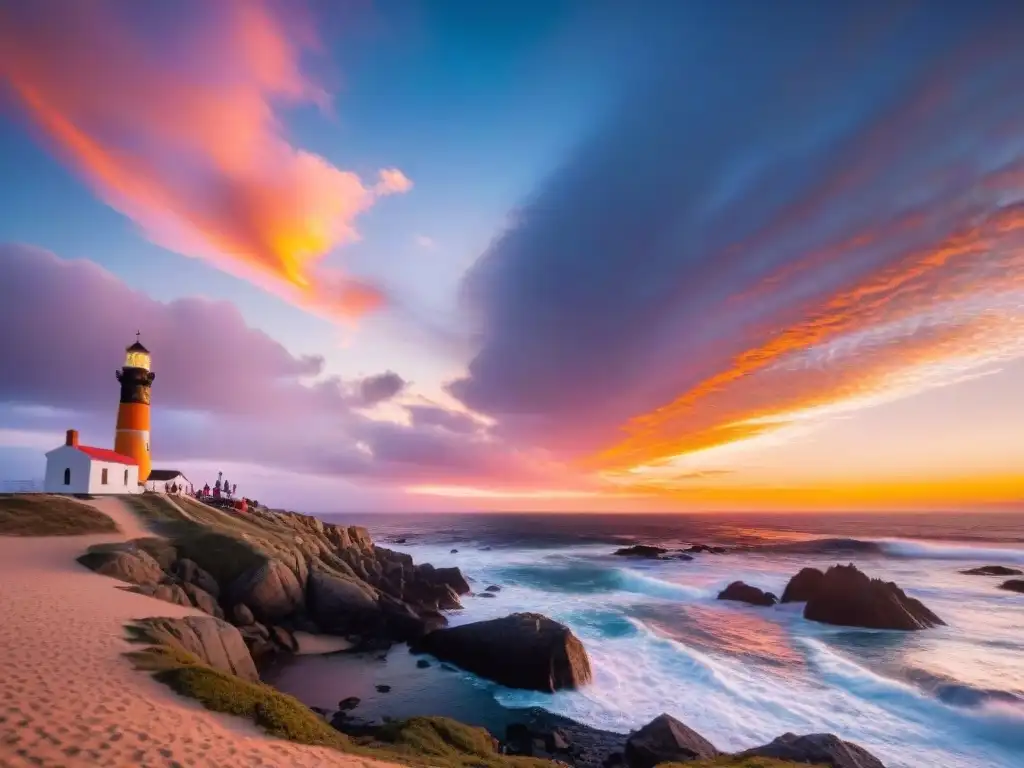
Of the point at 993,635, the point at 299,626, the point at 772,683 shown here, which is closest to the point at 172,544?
the point at 299,626

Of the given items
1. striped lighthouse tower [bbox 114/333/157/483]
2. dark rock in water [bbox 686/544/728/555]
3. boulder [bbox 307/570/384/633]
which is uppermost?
striped lighthouse tower [bbox 114/333/157/483]

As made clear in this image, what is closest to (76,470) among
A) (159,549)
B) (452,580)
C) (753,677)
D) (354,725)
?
(159,549)

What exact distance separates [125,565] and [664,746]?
22.3 metres

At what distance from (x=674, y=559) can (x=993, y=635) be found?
125 ft

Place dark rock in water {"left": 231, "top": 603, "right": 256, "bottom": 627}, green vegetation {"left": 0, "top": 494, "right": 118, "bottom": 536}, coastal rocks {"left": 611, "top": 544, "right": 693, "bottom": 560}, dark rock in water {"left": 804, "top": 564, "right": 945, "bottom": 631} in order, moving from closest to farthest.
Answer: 1. dark rock in water {"left": 231, "top": 603, "right": 256, "bottom": 627}
2. green vegetation {"left": 0, "top": 494, "right": 118, "bottom": 536}
3. dark rock in water {"left": 804, "top": 564, "right": 945, "bottom": 631}
4. coastal rocks {"left": 611, "top": 544, "right": 693, "bottom": 560}

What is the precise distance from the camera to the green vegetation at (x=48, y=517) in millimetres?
27797

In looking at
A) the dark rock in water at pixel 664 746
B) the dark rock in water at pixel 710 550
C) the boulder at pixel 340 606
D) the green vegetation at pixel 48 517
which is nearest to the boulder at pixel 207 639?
the boulder at pixel 340 606

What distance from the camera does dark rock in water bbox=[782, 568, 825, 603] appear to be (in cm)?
3715

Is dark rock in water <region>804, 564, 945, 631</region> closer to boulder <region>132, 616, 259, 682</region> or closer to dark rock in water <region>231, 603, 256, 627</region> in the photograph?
dark rock in water <region>231, 603, 256, 627</region>

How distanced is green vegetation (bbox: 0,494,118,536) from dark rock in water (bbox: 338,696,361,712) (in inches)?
781

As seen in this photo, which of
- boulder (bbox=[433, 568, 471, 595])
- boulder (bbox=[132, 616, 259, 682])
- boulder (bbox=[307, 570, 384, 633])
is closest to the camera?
boulder (bbox=[132, 616, 259, 682])

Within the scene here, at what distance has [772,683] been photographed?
22094 millimetres

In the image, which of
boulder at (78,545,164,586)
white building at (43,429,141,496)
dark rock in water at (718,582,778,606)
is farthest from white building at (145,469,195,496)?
dark rock in water at (718,582,778,606)

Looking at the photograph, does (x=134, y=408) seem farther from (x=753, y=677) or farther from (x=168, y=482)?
(x=753, y=677)
